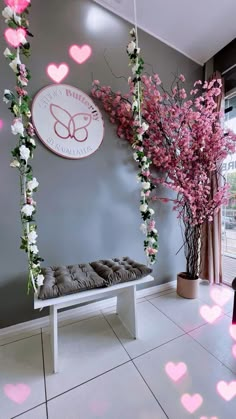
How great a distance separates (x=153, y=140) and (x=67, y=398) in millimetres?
2011

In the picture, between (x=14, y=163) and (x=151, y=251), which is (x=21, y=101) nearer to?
(x=14, y=163)

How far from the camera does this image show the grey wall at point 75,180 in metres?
1.45

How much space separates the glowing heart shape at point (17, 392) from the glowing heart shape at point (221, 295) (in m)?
1.77

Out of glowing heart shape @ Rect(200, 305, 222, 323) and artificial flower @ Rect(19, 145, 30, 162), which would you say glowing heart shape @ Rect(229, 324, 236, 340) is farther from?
artificial flower @ Rect(19, 145, 30, 162)

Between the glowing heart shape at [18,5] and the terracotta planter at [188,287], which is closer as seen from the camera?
the glowing heart shape at [18,5]

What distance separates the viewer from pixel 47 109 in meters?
1.51

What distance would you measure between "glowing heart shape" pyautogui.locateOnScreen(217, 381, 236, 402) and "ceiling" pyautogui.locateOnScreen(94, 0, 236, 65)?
9.71ft

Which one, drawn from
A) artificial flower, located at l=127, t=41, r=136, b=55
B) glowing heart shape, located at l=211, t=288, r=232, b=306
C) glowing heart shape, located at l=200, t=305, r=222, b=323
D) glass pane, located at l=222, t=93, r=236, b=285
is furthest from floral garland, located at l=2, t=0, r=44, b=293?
glass pane, located at l=222, t=93, r=236, b=285

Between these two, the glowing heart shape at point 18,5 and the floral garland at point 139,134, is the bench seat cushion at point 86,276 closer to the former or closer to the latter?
the floral garland at point 139,134

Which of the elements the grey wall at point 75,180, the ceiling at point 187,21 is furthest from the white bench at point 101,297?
the ceiling at point 187,21

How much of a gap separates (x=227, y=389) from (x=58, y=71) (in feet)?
8.24

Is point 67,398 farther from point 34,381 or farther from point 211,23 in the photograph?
point 211,23

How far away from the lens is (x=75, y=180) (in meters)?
1.67

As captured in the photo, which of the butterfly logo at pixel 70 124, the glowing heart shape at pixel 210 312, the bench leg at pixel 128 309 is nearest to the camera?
the bench leg at pixel 128 309
